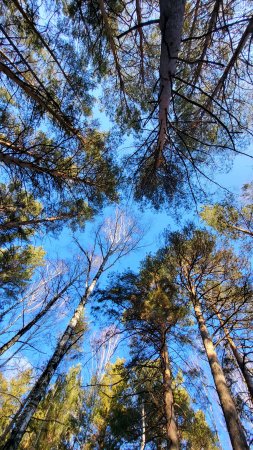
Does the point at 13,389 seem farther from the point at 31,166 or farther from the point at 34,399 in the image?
the point at 31,166

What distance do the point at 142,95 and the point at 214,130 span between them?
1776 millimetres

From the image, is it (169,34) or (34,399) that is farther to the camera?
(34,399)

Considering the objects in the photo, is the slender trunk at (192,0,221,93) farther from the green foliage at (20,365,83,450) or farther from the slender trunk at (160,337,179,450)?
the green foliage at (20,365,83,450)

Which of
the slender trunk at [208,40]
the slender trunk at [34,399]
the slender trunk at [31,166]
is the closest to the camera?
the slender trunk at [34,399]

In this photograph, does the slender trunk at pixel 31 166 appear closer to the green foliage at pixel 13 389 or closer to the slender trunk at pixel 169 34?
the slender trunk at pixel 169 34

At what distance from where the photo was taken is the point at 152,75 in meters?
5.46

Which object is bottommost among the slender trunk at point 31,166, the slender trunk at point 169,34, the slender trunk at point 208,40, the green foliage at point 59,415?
the green foliage at point 59,415

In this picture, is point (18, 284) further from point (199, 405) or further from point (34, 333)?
point (199, 405)

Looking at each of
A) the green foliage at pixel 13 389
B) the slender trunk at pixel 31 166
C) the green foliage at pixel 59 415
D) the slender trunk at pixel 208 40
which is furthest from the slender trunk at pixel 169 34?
the green foliage at pixel 13 389

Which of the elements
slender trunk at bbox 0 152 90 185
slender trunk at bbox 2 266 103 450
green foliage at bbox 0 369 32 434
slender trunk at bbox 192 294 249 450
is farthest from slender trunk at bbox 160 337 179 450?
green foliage at bbox 0 369 32 434

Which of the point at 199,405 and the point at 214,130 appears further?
the point at 199,405

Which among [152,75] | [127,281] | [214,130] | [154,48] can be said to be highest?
[154,48]

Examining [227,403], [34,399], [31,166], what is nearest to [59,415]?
[34,399]

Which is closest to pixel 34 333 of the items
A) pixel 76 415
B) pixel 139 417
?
pixel 76 415
